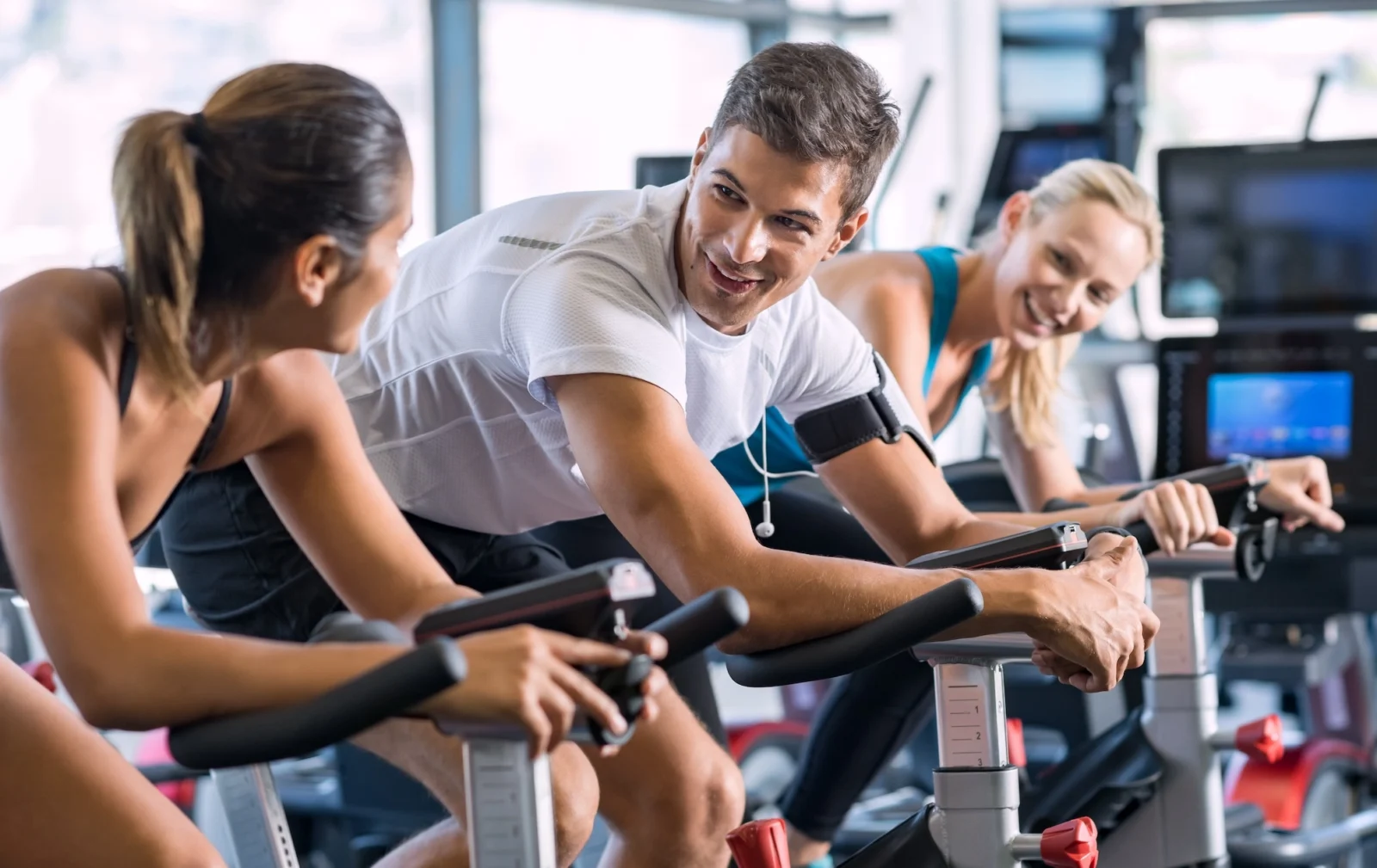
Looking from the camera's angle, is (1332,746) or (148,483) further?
(1332,746)

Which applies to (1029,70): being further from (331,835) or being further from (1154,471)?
(331,835)

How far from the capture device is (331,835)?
3.40 metres

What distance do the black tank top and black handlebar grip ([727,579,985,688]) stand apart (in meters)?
0.51

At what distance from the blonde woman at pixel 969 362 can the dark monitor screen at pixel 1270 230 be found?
93cm

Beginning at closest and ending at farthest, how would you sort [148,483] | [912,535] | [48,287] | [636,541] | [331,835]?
[48,287] < [148,483] < [636,541] < [912,535] < [331,835]

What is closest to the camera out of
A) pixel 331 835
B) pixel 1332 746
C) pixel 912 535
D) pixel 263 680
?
pixel 263 680

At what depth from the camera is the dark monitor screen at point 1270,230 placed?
141 inches

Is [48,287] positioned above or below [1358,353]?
above

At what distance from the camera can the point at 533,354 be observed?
165cm

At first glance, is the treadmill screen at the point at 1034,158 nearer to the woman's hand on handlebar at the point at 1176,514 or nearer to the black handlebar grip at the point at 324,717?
the woman's hand on handlebar at the point at 1176,514

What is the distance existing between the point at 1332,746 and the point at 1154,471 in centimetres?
65

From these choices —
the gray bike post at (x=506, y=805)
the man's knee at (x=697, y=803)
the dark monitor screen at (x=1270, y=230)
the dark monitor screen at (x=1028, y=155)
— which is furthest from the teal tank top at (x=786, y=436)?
the dark monitor screen at (x=1028, y=155)

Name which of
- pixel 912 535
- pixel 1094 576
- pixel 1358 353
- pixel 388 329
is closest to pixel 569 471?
pixel 388 329

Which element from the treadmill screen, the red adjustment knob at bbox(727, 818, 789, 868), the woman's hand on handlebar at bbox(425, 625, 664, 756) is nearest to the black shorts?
the red adjustment knob at bbox(727, 818, 789, 868)
